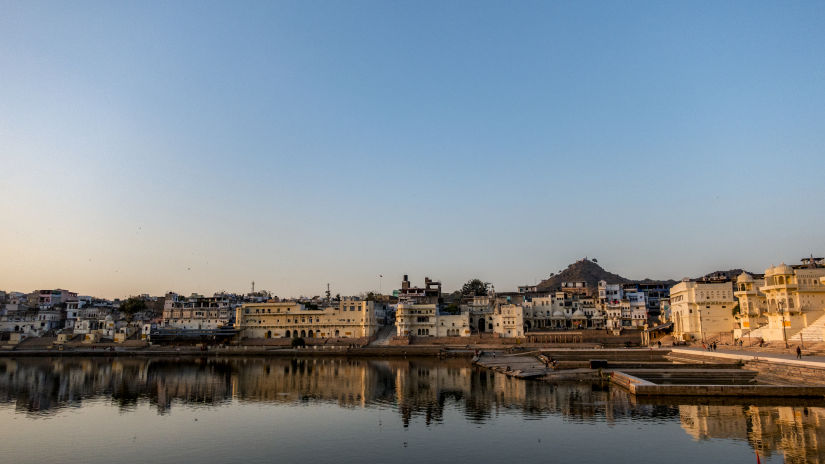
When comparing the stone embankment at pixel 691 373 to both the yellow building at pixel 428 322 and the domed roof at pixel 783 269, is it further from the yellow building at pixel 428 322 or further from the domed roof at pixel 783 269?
the yellow building at pixel 428 322

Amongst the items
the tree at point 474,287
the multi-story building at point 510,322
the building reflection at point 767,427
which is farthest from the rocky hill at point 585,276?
the building reflection at point 767,427

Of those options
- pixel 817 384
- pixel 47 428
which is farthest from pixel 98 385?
pixel 817 384

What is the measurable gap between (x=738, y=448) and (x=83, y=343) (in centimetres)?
8731

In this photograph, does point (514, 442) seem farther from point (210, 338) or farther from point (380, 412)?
point (210, 338)

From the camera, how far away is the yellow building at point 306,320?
86062 mm

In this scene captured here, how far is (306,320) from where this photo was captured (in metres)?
88.1

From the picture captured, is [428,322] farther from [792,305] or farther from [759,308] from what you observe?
[792,305]

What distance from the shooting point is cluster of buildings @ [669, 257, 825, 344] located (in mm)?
48281

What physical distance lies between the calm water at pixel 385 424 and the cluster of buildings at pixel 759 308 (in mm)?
22905

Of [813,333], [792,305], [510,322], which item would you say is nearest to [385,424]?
[813,333]

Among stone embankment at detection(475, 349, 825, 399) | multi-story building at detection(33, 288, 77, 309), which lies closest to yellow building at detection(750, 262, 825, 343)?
stone embankment at detection(475, 349, 825, 399)

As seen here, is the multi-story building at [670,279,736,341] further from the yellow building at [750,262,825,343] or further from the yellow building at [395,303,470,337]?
the yellow building at [395,303,470,337]

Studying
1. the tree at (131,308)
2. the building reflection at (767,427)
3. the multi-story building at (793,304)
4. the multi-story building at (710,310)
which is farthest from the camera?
the tree at (131,308)

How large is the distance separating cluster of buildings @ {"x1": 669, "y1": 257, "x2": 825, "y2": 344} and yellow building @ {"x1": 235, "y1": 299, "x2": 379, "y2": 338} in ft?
146
